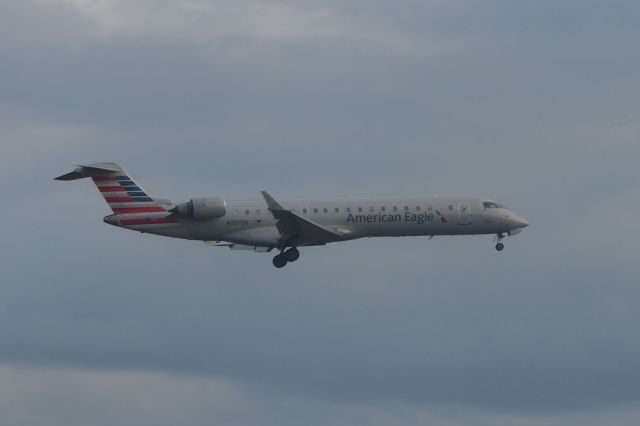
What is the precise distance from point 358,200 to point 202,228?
322 inches

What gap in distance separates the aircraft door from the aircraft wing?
6.41 m

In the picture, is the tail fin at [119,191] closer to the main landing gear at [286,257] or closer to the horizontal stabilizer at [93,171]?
the horizontal stabilizer at [93,171]

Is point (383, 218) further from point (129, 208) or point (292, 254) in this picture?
point (129, 208)

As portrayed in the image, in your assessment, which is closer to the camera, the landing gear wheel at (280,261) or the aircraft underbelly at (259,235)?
the aircraft underbelly at (259,235)

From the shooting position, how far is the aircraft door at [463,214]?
226 ft

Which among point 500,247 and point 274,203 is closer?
point 274,203

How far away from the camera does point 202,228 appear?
67562mm

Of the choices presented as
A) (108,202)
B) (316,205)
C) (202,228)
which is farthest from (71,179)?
(316,205)

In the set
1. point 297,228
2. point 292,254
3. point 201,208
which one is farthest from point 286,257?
point 201,208

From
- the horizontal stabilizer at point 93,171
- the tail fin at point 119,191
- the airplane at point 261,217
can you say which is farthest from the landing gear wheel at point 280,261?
the horizontal stabilizer at point 93,171

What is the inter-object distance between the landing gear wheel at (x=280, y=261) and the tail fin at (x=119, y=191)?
20.5ft

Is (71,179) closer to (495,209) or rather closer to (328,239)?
(328,239)

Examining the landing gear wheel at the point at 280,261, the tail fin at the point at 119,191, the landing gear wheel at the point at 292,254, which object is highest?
the tail fin at the point at 119,191

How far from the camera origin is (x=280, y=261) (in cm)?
6781
